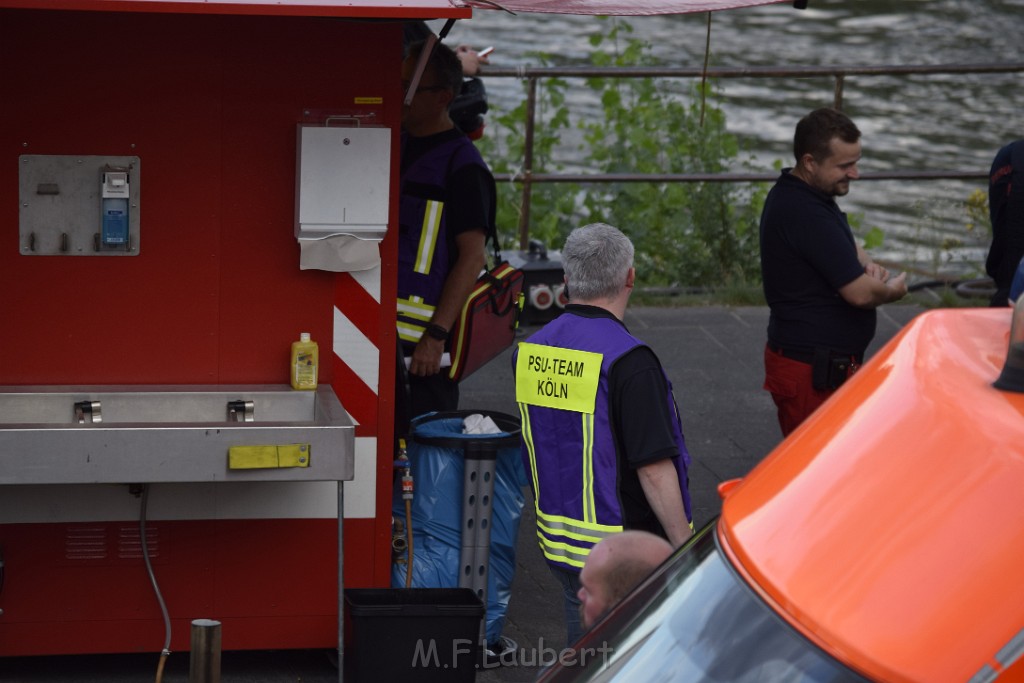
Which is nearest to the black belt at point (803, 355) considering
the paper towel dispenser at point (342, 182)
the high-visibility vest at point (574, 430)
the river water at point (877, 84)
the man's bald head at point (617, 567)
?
the high-visibility vest at point (574, 430)

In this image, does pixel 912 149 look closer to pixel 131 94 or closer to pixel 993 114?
pixel 993 114

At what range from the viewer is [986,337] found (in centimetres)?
223

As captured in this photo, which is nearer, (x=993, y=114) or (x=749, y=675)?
(x=749, y=675)

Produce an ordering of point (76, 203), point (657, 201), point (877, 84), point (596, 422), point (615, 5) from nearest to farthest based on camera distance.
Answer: point (596, 422) < point (615, 5) < point (76, 203) < point (657, 201) < point (877, 84)

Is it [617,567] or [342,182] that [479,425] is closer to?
[342,182]

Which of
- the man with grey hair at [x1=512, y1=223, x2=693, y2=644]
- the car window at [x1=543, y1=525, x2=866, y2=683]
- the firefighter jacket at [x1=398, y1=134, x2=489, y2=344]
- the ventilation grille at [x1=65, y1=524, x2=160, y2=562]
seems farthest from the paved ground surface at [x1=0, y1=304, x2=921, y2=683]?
the car window at [x1=543, y1=525, x2=866, y2=683]

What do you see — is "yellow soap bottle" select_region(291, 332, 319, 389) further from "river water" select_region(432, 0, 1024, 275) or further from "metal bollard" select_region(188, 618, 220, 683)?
"river water" select_region(432, 0, 1024, 275)

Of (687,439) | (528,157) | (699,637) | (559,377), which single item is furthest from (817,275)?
(528,157)

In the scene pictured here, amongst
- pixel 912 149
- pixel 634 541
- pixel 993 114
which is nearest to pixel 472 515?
pixel 634 541

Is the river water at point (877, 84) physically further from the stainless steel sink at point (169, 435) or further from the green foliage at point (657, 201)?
the stainless steel sink at point (169, 435)

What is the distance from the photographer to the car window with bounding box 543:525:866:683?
1.98 meters

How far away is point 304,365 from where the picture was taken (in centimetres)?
479

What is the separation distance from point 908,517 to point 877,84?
59.3 feet

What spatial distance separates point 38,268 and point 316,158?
960 millimetres
